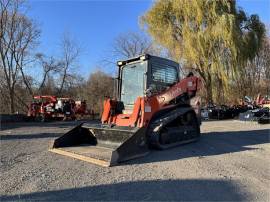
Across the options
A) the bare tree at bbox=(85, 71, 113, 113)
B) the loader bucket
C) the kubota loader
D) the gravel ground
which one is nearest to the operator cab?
the kubota loader

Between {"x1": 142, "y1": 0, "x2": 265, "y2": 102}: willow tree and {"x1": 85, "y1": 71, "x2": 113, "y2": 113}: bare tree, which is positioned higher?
{"x1": 142, "y1": 0, "x2": 265, "y2": 102}: willow tree

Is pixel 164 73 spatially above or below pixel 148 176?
above

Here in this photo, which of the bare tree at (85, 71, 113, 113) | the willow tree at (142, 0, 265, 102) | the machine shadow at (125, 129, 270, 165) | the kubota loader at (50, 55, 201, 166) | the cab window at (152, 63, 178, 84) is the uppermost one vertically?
the willow tree at (142, 0, 265, 102)

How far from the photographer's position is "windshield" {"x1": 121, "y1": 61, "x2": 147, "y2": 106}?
8.48 meters

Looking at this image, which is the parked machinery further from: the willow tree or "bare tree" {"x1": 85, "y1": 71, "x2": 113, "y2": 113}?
"bare tree" {"x1": 85, "y1": 71, "x2": 113, "y2": 113}

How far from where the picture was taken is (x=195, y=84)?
9.20 m

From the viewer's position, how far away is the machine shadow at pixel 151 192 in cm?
437

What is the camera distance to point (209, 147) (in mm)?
8211

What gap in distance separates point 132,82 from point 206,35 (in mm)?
13614

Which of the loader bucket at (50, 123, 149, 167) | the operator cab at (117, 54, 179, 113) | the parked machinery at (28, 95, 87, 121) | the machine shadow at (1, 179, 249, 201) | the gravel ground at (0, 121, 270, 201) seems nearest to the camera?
the machine shadow at (1, 179, 249, 201)

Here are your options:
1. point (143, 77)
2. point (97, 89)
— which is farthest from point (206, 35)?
point (97, 89)

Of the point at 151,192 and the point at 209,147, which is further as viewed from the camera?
the point at 209,147

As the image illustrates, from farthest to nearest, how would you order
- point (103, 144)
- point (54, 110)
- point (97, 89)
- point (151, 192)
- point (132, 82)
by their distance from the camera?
point (97, 89) → point (54, 110) → point (132, 82) → point (103, 144) → point (151, 192)

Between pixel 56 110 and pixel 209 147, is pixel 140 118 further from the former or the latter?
pixel 56 110
